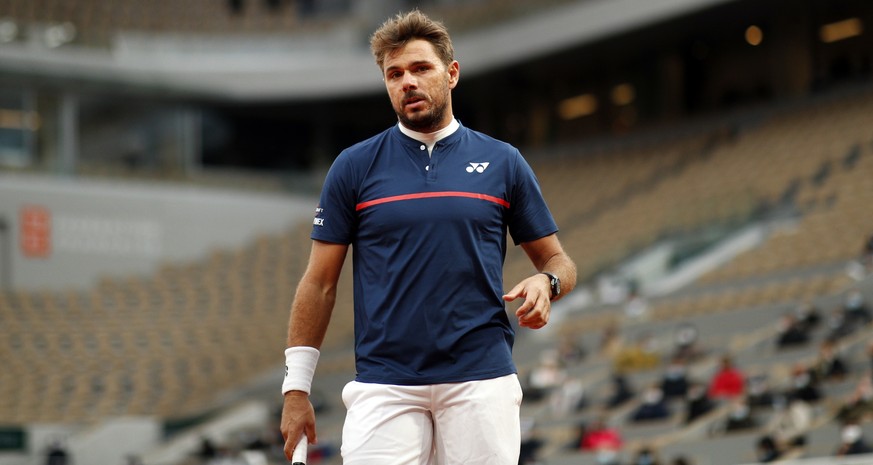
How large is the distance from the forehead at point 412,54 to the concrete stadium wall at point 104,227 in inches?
1160

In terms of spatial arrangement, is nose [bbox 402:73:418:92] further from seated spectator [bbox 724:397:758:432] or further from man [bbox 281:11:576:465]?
seated spectator [bbox 724:397:758:432]

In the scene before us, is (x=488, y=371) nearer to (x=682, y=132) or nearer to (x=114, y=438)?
(x=114, y=438)

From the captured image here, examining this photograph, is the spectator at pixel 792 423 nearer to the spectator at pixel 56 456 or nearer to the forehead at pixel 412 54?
the forehead at pixel 412 54

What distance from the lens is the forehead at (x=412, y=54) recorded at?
4062 mm

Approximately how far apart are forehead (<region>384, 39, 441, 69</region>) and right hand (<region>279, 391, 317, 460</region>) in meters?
1.04

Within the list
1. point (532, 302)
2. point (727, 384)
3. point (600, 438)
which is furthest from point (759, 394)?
point (532, 302)

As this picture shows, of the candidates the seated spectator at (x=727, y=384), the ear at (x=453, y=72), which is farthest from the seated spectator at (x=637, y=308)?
the ear at (x=453, y=72)

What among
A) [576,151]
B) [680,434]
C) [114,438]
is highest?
[576,151]

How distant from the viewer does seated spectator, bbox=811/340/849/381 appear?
1516cm

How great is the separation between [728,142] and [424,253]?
28872 mm

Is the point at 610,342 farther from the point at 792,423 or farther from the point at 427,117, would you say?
the point at 427,117

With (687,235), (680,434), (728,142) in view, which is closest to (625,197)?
(728,142)

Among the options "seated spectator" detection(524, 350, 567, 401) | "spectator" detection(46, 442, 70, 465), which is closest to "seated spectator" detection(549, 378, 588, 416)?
"seated spectator" detection(524, 350, 567, 401)

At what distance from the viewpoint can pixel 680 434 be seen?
15312 mm
